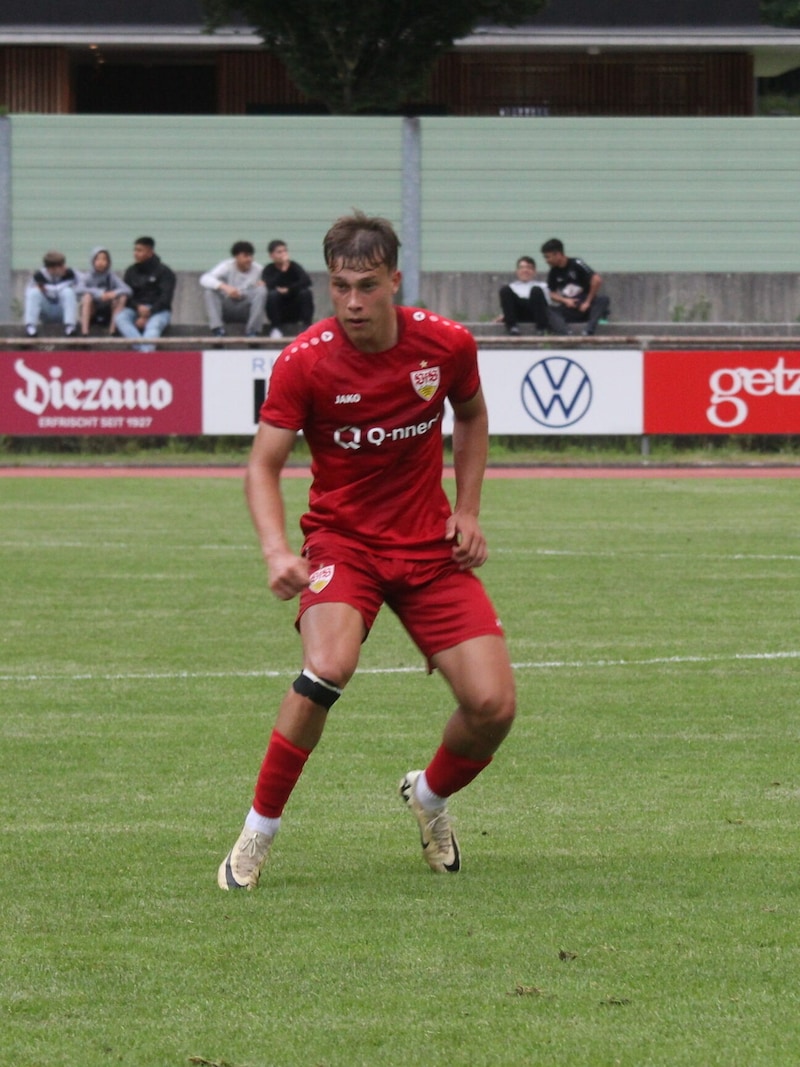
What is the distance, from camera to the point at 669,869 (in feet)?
18.6

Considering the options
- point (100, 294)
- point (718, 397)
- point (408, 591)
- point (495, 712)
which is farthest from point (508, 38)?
point (495, 712)

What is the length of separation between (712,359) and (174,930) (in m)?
18.7

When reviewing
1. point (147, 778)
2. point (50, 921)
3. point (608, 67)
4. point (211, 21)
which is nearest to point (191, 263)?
point (211, 21)

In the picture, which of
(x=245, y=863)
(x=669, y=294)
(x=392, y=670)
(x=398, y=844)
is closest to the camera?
(x=245, y=863)

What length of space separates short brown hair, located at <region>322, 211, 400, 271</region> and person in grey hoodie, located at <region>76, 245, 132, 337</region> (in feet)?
64.6

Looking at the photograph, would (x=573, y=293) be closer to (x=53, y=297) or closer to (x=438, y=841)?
(x=53, y=297)

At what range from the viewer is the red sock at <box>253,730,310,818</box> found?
18.4 ft

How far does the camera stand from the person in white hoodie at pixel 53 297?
2503cm

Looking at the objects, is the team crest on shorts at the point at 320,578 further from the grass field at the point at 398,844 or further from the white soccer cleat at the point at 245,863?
the grass field at the point at 398,844

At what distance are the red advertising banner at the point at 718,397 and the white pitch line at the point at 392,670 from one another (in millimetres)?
13374

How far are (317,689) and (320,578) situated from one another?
38 centimetres

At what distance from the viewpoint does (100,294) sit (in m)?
25.1

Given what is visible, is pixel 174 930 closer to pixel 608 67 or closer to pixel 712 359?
pixel 712 359

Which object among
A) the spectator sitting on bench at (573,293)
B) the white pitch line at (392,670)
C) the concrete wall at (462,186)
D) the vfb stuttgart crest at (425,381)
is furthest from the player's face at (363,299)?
the concrete wall at (462,186)
